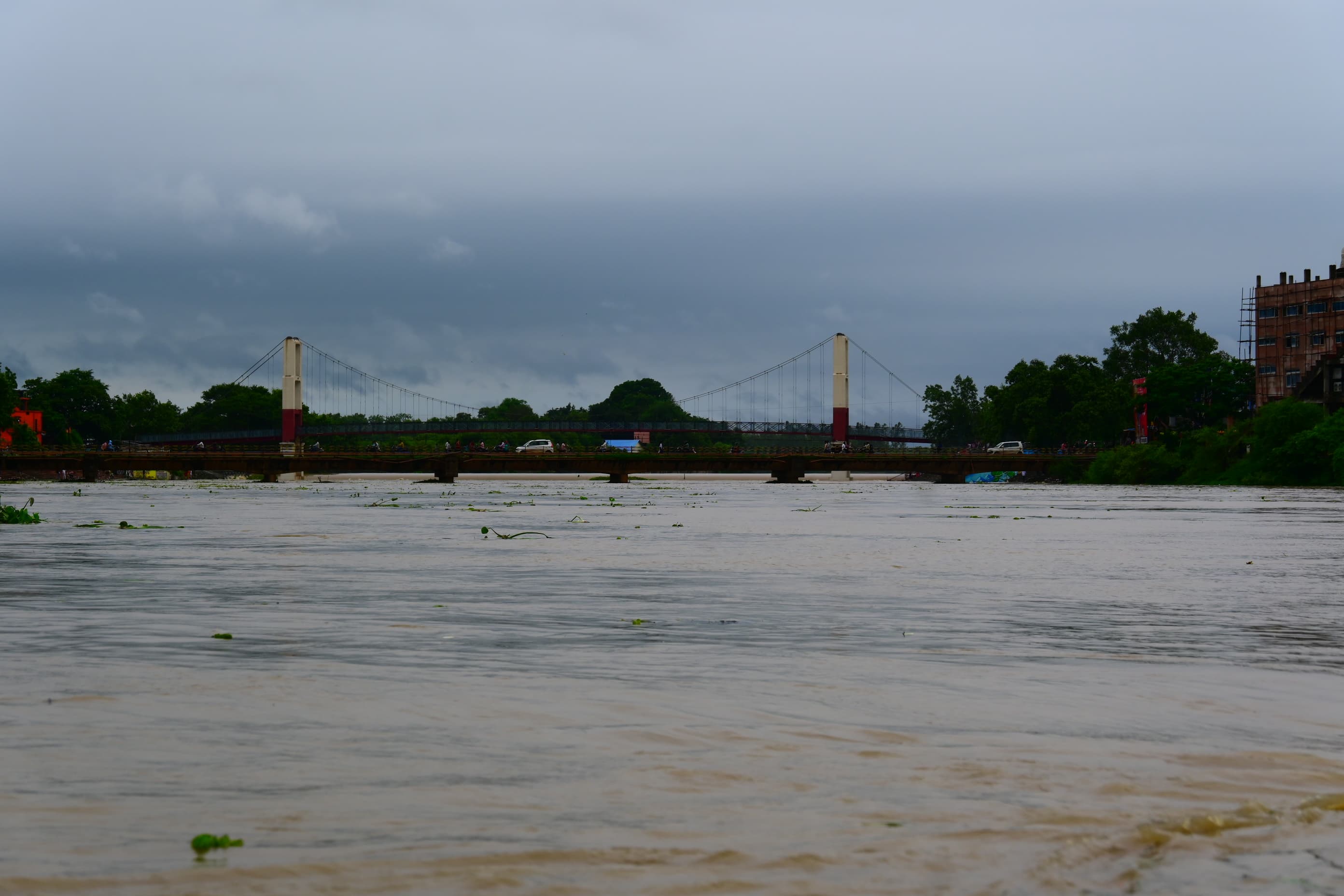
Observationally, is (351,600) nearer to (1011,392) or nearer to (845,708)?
(845,708)

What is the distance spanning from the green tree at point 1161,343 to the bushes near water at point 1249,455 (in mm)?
57798

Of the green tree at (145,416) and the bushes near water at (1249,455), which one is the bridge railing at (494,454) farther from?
the green tree at (145,416)

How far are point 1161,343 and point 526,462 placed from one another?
8665 centimetres

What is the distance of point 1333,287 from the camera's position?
11912 centimetres

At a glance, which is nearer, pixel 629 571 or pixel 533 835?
pixel 533 835

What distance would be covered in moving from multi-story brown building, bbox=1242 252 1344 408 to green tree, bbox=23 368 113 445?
13474 cm

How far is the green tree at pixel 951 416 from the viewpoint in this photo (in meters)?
190

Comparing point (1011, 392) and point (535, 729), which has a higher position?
point (1011, 392)

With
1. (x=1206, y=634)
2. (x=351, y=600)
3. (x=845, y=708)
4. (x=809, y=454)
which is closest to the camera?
(x=845, y=708)

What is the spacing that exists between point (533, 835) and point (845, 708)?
263 cm

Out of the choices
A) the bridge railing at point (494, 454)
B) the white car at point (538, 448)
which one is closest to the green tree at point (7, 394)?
the bridge railing at point (494, 454)

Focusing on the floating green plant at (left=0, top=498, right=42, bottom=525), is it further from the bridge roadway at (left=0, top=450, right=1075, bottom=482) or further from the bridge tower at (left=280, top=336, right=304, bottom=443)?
the bridge tower at (left=280, top=336, right=304, bottom=443)

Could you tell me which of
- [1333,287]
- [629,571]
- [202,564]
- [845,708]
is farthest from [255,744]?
[1333,287]

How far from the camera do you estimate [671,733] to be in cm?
595
